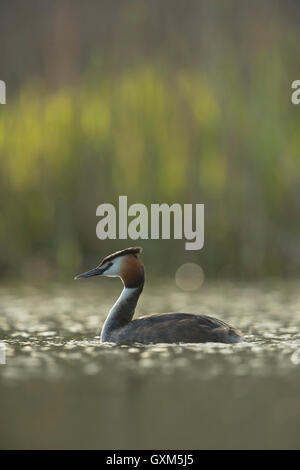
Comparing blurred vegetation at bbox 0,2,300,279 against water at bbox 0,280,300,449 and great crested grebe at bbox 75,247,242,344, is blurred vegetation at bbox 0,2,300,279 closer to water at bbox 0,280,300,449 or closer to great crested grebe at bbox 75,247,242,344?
water at bbox 0,280,300,449

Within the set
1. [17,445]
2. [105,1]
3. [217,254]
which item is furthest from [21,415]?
[105,1]

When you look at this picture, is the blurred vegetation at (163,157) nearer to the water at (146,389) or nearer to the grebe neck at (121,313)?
the water at (146,389)

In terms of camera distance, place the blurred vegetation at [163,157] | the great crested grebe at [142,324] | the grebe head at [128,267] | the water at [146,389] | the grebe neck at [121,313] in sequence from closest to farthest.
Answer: the water at [146,389] → the great crested grebe at [142,324] → the grebe neck at [121,313] → the grebe head at [128,267] → the blurred vegetation at [163,157]

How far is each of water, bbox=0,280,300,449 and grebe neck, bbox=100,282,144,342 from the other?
162 millimetres

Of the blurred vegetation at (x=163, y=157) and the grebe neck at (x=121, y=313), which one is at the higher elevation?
the blurred vegetation at (x=163, y=157)

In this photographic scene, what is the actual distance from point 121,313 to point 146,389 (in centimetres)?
235

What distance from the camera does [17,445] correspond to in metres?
6.25

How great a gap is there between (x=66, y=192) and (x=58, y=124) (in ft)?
4.14

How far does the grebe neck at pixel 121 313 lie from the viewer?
9.90 metres

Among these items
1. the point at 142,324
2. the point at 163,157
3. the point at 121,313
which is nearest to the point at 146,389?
the point at 142,324

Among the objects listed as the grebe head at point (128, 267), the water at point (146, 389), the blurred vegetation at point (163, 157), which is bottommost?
the water at point (146, 389)

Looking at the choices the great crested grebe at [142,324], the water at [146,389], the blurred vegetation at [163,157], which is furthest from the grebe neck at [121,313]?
the blurred vegetation at [163,157]

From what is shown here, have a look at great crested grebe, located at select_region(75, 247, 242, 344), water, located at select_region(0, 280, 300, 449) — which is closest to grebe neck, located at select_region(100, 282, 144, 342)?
great crested grebe, located at select_region(75, 247, 242, 344)

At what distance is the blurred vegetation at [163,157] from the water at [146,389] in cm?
485
